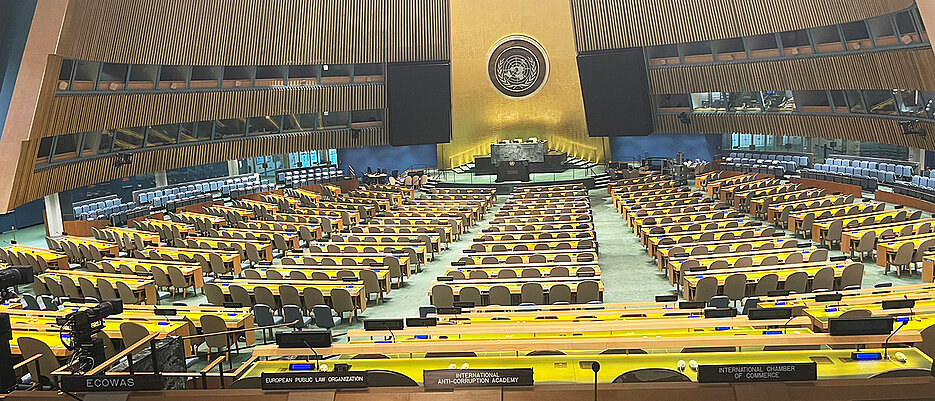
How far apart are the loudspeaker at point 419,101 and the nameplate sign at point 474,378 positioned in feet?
93.4

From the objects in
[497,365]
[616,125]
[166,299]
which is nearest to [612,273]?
[166,299]

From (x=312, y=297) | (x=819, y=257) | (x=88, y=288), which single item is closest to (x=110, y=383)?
(x=312, y=297)

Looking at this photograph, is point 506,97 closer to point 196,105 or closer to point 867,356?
point 196,105

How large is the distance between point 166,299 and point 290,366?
429 inches

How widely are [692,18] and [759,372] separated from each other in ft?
85.7

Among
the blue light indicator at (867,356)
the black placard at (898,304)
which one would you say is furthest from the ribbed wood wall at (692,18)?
the blue light indicator at (867,356)

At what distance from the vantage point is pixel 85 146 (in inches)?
939

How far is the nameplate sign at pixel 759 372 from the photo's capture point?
13.5 feet

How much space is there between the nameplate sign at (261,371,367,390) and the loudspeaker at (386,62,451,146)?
28353mm

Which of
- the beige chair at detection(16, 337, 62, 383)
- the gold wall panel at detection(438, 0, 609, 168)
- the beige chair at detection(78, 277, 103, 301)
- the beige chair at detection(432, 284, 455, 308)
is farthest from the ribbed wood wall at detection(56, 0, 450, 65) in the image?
the beige chair at detection(432, 284, 455, 308)

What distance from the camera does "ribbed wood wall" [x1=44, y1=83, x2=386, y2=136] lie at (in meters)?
20.6

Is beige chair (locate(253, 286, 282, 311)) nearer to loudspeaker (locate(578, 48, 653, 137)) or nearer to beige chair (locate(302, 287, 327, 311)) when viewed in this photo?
beige chair (locate(302, 287, 327, 311))

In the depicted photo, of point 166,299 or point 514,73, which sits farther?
point 514,73

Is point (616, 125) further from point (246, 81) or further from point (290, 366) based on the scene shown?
point (290, 366)
